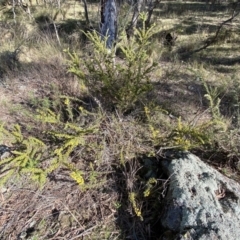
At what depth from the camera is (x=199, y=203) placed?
1.66m

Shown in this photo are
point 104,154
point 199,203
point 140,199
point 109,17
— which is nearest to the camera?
point 199,203

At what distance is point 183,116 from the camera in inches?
117

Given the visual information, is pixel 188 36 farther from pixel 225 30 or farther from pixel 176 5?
pixel 176 5

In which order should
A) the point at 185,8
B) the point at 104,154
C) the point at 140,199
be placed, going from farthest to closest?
the point at 185,8 < the point at 104,154 < the point at 140,199

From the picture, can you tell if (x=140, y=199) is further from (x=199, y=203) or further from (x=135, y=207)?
(x=199, y=203)

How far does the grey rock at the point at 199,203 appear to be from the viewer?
152 cm

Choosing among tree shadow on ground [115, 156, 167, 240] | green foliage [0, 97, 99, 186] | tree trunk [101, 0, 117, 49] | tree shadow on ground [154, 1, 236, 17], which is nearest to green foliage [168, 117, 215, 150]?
tree shadow on ground [115, 156, 167, 240]

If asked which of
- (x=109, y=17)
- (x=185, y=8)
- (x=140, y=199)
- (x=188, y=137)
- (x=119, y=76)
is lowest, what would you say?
(x=185, y=8)

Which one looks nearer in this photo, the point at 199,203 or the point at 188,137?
the point at 199,203

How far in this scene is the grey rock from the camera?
4.99 ft

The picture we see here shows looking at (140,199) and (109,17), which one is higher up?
(109,17)

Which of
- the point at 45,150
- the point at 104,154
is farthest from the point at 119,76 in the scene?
the point at 45,150

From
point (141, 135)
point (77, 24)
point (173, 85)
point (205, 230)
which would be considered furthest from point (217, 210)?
point (77, 24)

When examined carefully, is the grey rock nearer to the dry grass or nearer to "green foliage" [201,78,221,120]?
the dry grass
